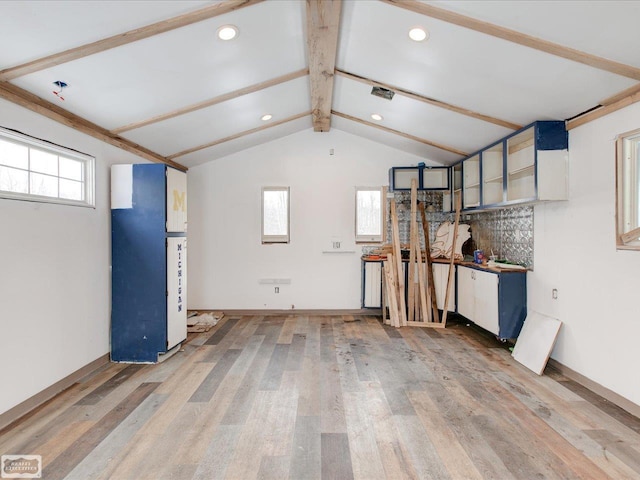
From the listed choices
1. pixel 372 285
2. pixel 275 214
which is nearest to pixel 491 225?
pixel 372 285

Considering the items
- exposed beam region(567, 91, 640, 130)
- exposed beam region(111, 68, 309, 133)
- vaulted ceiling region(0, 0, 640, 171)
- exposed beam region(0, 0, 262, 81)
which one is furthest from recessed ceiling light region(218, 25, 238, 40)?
exposed beam region(567, 91, 640, 130)

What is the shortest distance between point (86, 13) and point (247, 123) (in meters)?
2.75

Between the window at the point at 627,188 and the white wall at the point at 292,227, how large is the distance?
3.40 metres

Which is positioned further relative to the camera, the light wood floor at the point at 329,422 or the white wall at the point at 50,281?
the white wall at the point at 50,281

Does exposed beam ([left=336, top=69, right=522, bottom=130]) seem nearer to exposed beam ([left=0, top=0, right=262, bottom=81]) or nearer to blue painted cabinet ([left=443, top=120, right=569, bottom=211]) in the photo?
blue painted cabinet ([left=443, top=120, right=569, bottom=211])

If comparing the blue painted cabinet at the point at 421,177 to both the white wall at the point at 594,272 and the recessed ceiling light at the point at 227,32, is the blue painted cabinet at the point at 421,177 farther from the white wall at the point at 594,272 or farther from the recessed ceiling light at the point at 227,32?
the recessed ceiling light at the point at 227,32

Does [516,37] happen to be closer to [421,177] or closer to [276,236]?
[421,177]

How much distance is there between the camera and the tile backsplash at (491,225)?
13.8ft

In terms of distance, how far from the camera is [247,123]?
4.80 metres

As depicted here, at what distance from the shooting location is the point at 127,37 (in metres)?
2.39

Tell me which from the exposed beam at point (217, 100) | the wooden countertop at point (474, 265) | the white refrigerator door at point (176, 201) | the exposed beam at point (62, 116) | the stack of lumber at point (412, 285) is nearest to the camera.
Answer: the exposed beam at point (62, 116)

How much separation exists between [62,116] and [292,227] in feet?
11.4

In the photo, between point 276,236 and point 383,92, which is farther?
point 276,236

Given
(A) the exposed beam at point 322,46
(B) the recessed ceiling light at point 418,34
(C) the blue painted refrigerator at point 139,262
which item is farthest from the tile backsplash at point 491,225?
(C) the blue painted refrigerator at point 139,262
